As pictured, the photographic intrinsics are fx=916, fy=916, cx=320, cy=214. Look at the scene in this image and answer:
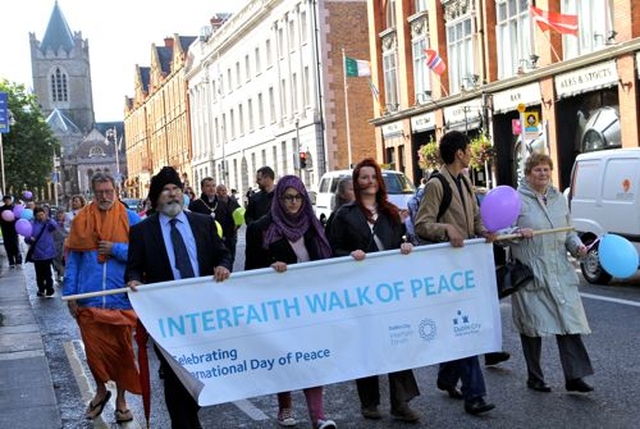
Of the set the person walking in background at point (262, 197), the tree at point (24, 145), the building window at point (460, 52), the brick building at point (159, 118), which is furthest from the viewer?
the brick building at point (159, 118)

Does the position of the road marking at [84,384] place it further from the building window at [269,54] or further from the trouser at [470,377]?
the building window at [269,54]

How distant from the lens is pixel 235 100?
6481 centimetres

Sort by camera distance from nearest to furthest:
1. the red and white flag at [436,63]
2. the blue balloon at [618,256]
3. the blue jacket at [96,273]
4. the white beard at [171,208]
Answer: the white beard at [171,208]
the blue balloon at [618,256]
the blue jacket at [96,273]
the red and white flag at [436,63]

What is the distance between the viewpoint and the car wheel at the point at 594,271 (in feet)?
45.9

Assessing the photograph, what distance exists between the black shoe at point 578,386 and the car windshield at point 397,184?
59.1ft

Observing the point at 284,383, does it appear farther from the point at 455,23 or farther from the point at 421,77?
the point at 421,77

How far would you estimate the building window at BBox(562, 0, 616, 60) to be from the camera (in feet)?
82.2

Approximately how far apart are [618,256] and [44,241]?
12.7 m

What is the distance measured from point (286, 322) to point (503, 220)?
1.80 m

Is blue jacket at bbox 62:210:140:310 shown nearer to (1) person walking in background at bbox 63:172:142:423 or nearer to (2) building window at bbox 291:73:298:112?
(1) person walking in background at bbox 63:172:142:423

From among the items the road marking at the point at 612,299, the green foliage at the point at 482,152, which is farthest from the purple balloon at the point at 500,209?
the green foliage at the point at 482,152

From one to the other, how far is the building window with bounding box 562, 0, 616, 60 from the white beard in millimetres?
21210

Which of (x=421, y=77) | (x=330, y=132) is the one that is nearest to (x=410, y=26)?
(x=421, y=77)

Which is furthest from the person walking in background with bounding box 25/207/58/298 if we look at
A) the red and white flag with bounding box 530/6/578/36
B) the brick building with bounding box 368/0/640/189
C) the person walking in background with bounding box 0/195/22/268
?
the red and white flag with bounding box 530/6/578/36
